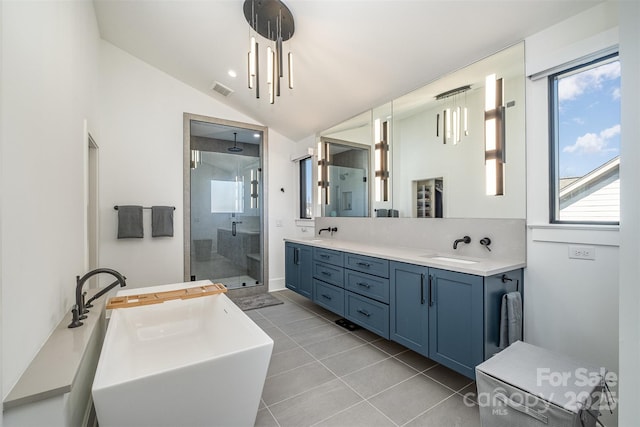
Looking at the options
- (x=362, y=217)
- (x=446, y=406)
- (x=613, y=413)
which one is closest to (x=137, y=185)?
(x=362, y=217)

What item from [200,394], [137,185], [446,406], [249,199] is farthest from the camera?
[249,199]

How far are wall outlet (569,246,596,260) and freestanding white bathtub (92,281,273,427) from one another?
208cm

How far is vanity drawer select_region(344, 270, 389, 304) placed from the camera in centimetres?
263

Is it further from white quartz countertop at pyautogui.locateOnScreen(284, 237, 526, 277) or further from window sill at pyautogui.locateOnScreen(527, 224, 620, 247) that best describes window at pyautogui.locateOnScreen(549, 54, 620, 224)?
white quartz countertop at pyautogui.locateOnScreen(284, 237, 526, 277)

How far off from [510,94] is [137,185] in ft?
14.1

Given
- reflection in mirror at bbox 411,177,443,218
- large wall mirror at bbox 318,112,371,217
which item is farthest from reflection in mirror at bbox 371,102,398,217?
reflection in mirror at bbox 411,177,443,218

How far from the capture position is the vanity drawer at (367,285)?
263 centimetres

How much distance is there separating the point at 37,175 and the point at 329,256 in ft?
8.61

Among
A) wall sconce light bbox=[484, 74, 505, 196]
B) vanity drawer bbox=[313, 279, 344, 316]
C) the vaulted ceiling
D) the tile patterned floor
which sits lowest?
the tile patterned floor

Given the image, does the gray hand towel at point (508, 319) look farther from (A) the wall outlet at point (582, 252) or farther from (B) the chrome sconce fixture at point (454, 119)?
(B) the chrome sconce fixture at point (454, 119)

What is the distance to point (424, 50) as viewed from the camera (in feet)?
8.15

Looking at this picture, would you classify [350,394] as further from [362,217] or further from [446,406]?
[362,217]

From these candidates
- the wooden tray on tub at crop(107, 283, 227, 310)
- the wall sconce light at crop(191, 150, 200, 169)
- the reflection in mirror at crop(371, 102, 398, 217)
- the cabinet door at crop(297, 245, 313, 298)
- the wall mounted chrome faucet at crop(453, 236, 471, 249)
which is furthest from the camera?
the wall sconce light at crop(191, 150, 200, 169)

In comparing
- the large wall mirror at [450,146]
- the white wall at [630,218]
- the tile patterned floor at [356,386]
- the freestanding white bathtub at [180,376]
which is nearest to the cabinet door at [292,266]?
the tile patterned floor at [356,386]
